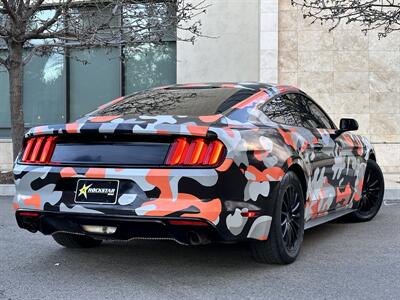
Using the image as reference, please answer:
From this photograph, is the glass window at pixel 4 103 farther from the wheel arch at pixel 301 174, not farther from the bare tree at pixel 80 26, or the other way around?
the wheel arch at pixel 301 174

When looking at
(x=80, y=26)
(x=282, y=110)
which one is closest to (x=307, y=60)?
(x=80, y=26)

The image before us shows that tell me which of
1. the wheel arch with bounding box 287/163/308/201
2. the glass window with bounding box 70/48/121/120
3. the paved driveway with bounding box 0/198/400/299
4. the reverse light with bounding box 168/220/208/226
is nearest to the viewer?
the reverse light with bounding box 168/220/208/226

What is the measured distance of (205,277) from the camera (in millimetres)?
4297

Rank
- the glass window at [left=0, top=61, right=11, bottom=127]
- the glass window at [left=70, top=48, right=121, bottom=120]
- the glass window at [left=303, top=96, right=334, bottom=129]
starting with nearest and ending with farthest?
1. the glass window at [left=303, top=96, right=334, bottom=129]
2. the glass window at [left=70, top=48, right=121, bottom=120]
3. the glass window at [left=0, top=61, right=11, bottom=127]

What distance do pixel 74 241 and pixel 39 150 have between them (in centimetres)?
124

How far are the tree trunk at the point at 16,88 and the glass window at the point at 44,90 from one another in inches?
132

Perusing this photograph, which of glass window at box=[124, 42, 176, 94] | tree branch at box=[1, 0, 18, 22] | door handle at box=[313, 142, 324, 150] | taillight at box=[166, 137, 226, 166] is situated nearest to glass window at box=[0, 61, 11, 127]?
glass window at box=[124, 42, 176, 94]

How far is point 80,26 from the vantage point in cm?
1162

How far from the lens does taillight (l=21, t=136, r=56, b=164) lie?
14.1 feet

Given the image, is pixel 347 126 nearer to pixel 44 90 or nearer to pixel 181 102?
pixel 181 102

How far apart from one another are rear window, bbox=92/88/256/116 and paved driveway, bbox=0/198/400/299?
1.29 metres

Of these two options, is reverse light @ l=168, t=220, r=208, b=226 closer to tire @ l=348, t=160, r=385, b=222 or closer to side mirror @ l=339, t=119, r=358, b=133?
side mirror @ l=339, t=119, r=358, b=133

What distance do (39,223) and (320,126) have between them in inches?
115

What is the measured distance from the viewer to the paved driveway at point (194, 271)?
3928 mm
